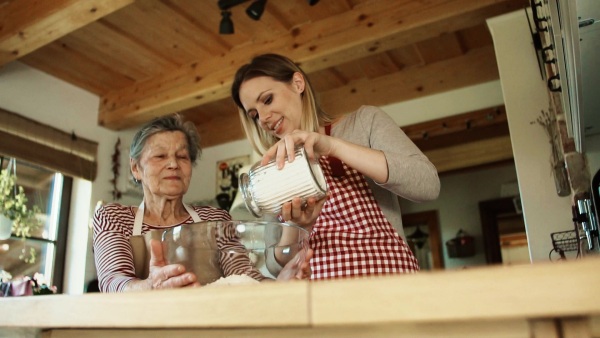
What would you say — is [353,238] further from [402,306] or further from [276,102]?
[402,306]

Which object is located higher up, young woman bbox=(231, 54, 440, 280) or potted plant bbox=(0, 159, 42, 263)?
potted plant bbox=(0, 159, 42, 263)

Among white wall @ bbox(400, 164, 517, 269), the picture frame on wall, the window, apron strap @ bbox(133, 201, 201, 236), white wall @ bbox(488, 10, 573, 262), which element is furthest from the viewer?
white wall @ bbox(400, 164, 517, 269)

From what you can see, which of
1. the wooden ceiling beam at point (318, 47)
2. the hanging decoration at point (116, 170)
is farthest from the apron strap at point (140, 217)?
the hanging decoration at point (116, 170)

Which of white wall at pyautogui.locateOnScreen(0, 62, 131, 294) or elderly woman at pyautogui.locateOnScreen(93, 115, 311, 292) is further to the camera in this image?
white wall at pyautogui.locateOnScreen(0, 62, 131, 294)

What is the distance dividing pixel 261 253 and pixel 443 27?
1.96 metres

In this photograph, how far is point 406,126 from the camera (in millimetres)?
3057

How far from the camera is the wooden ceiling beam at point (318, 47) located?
89.5 inches

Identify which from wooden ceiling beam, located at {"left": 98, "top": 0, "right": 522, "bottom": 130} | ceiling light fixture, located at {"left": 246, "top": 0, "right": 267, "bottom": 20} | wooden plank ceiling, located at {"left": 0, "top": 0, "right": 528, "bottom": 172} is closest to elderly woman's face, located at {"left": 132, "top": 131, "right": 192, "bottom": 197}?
ceiling light fixture, located at {"left": 246, "top": 0, "right": 267, "bottom": 20}

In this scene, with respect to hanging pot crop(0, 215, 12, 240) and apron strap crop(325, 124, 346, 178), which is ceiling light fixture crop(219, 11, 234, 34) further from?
hanging pot crop(0, 215, 12, 240)

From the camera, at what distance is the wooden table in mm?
233

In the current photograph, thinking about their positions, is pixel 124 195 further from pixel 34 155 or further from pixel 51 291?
pixel 51 291

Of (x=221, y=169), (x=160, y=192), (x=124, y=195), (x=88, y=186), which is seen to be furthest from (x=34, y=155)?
(x=160, y=192)

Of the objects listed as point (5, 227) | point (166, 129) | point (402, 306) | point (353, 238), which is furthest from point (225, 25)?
point (402, 306)

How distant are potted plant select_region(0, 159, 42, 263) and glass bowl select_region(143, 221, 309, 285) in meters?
2.30
